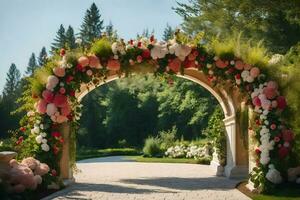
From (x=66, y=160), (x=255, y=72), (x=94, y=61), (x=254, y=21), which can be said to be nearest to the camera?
(x=255, y=72)

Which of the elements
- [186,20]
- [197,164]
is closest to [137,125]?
[186,20]

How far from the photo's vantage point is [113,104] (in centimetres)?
4328

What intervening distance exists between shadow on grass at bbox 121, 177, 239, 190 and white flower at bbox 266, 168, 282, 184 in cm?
124

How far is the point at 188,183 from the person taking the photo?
12352 mm

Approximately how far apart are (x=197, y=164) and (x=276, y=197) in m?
11.3

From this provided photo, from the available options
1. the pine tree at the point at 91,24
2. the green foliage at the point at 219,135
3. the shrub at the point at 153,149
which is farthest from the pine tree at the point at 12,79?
the green foliage at the point at 219,135

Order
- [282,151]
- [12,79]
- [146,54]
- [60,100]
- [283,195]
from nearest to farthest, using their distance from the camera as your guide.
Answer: [283,195] < [282,151] < [60,100] < [146,54] < [12,79]

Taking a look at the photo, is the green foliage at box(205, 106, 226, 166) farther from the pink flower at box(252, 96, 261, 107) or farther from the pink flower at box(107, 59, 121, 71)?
the pink flower at box(107, 59, 121, 71)

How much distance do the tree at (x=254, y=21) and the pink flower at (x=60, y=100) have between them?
11.6 m

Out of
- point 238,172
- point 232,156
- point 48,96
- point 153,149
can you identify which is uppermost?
point 48,96

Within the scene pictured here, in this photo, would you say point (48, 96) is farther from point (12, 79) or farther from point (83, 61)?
point (12, 79)

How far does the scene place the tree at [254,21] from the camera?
2136 centimetres

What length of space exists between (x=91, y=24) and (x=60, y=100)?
3891cm

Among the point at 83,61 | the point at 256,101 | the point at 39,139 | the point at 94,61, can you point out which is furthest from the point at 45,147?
the point at 256,101
